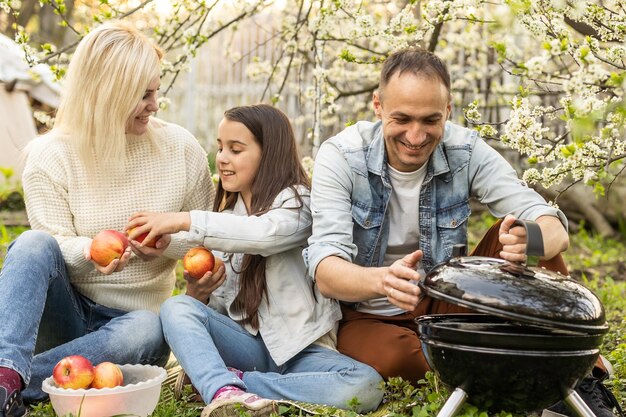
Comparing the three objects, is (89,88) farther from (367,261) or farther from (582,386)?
(582,386)

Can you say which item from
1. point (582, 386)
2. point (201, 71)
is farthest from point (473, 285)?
point (201, 71)

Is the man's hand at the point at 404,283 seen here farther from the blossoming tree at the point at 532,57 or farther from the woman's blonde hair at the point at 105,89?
the woman's blonde hair at the point at 105,89

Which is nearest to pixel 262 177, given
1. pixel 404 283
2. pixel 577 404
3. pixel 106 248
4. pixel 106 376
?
pixel 106 248

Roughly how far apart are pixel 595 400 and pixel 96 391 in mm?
1618

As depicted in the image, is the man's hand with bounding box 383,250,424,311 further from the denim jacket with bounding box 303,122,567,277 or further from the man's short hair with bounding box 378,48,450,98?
the man's short hair with bounding box 378,48,450,98

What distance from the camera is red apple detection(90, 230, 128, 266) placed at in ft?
10.6

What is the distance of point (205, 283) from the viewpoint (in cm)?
345

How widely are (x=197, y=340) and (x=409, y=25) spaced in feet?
6.18

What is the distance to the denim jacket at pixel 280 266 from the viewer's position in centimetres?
325

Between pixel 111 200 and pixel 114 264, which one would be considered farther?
pixel 111 200

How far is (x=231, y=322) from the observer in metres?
3.42

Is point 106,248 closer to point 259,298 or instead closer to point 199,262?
point 199,262

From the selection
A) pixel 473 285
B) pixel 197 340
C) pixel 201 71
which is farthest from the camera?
pixel 201 71

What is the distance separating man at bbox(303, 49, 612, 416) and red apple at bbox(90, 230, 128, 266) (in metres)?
0.68
